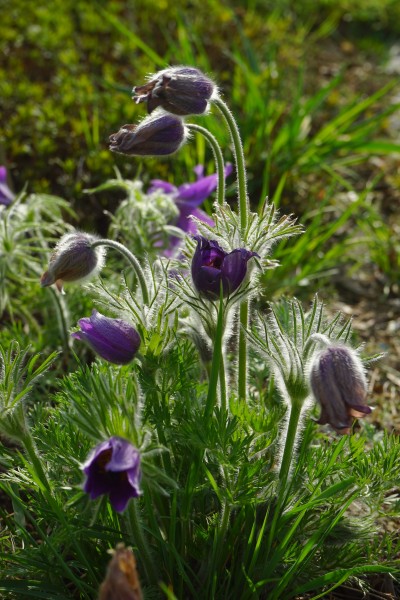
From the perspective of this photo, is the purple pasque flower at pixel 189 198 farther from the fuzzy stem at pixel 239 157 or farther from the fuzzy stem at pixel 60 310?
the fuzzy stem at pixel 239 157

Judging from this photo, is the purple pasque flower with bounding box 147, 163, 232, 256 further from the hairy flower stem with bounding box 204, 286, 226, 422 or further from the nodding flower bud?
the hairy flower stem with bounding box 204, 286, 226, 422

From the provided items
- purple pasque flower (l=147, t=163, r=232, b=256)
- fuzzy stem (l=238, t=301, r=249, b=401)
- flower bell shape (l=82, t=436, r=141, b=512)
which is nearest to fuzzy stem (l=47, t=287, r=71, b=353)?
purple pasque flower (l=147, t=163, r=232, b=256)

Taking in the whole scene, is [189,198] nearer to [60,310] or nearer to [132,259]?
[60,310]

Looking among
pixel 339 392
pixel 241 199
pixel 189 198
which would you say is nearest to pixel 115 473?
pixel 339 392

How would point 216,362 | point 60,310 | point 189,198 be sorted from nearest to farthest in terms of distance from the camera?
point 216,362 → point 60,310 → point 189,198

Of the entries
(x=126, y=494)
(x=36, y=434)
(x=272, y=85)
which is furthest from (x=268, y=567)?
(x=272, y=85)

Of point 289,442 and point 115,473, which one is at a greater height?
point 115,473

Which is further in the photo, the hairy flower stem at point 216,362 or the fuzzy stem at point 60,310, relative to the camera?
the fuzzy stem at point 60,310

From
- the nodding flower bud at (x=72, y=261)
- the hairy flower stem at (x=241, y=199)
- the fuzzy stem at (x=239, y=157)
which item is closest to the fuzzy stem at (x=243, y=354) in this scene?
the hairy flower stem at (x=241, y=199)
